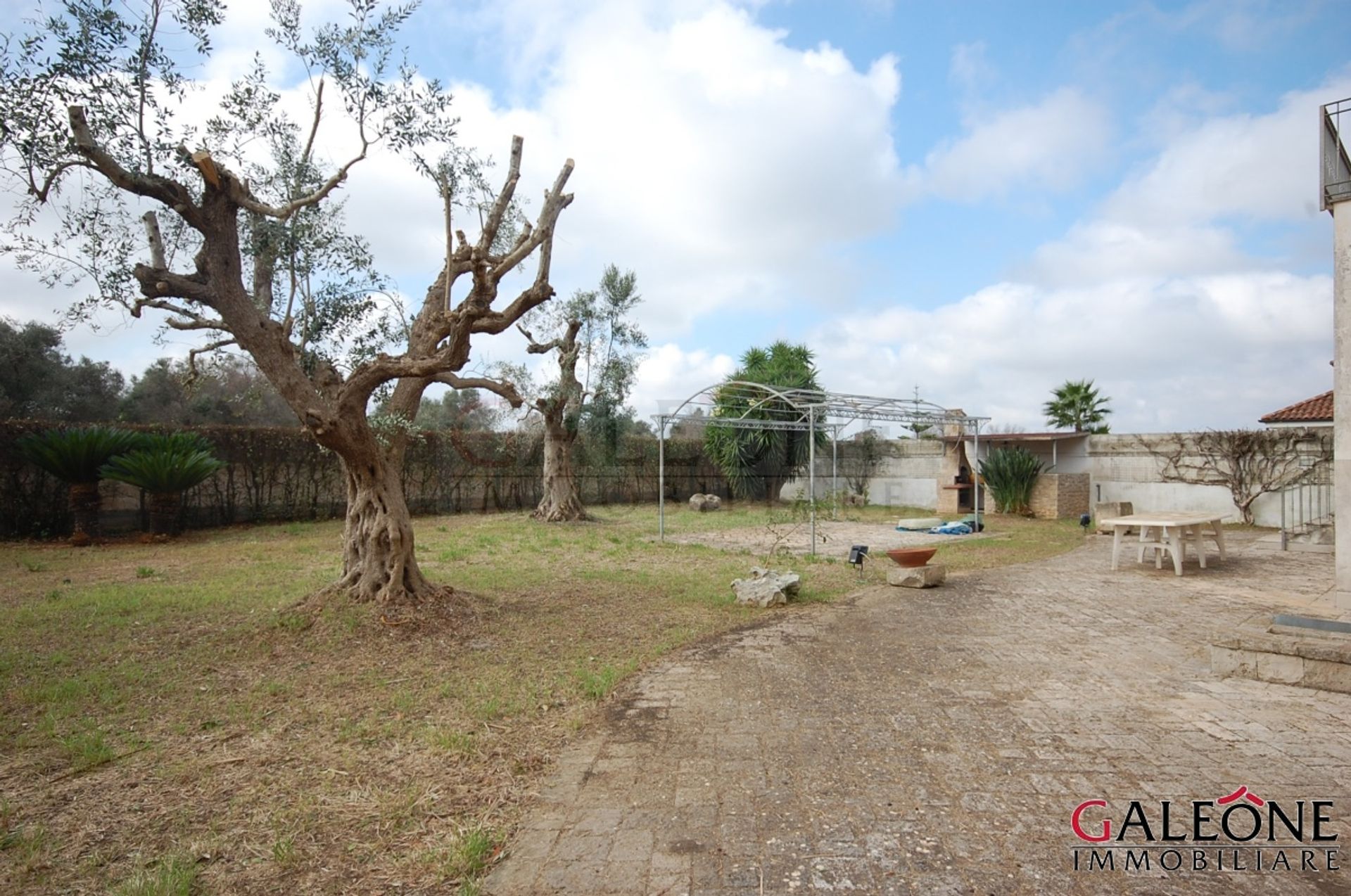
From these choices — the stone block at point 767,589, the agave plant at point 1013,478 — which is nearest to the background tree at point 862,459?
the agave plant at point 1013,478

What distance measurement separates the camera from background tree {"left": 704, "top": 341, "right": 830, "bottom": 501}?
20.0 meters

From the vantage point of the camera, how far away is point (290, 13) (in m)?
5.36

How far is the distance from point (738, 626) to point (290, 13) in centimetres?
600

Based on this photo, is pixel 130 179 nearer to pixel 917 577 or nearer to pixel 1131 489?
pixel 917 577

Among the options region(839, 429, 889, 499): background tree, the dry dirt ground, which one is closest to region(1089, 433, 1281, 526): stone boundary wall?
the dry dirt ground

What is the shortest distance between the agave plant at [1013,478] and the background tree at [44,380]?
68.0 ft

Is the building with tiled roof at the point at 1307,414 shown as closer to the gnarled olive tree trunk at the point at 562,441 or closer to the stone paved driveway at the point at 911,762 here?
the stone paved driveway at the point at 911,762

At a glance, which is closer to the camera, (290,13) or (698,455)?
(290,13)

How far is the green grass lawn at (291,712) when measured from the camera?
246 centimetres

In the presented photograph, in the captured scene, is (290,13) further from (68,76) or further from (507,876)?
(507,876)

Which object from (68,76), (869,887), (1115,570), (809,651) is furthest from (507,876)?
(1115,570)

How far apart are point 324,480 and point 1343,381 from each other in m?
15.5

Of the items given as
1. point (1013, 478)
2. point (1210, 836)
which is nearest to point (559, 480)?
point (1013, 478)

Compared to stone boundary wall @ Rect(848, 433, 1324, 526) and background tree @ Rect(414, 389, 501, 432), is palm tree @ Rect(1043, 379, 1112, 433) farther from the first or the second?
background tree @ Rect(414, 389, 501, 432)
